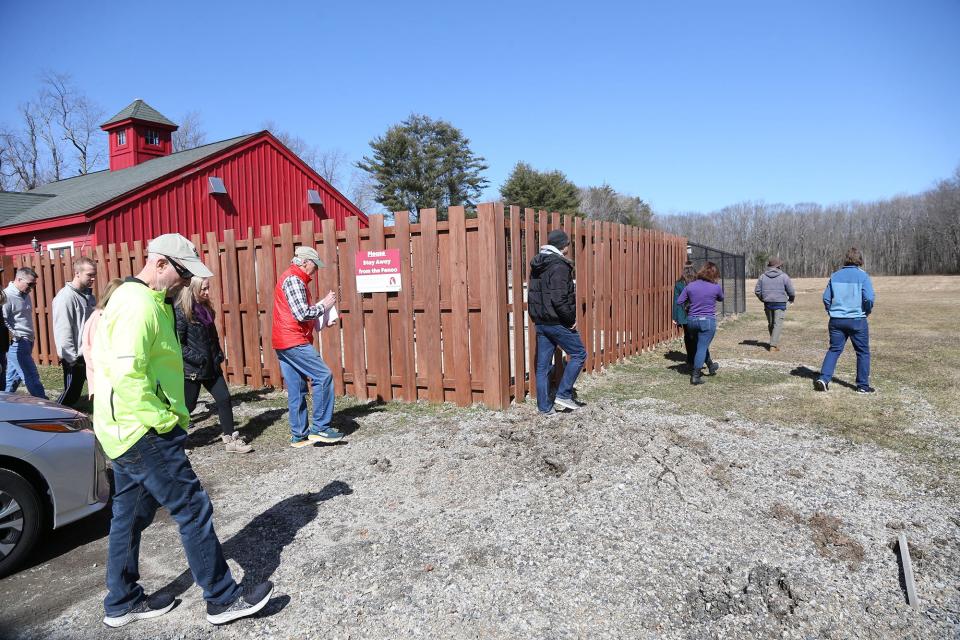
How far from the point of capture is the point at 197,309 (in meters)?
5.73

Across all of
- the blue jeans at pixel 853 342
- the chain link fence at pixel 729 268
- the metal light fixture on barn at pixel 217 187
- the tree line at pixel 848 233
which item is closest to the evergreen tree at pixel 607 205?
the tree line at pixel 848 233

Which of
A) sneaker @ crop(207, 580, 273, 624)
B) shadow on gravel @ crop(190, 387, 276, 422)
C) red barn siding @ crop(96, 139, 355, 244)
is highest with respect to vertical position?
red barn siding @ crop(96, 139, 355, 244)

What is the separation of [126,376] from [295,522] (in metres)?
1.90

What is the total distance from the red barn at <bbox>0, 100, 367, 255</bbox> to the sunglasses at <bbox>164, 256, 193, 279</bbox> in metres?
13.2

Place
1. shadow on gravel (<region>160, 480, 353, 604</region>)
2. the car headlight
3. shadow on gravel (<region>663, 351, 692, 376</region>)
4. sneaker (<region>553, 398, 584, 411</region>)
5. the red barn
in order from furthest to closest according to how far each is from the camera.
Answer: the red barn, shadow on gravel (<region>663, 351, 692, 376</region>), sneaker (<region>553, 398, 584, 411</region>), the car headlight, shadow on gravel (<region>160, 480, 353, 604</region>)

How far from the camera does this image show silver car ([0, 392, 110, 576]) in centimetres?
349

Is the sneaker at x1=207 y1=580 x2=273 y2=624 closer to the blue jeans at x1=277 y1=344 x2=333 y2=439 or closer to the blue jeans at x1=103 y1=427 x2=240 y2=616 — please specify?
the blue jeans at x1=103 y1=427 x2=240 y2=616

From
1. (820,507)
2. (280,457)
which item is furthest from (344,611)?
(820,507)

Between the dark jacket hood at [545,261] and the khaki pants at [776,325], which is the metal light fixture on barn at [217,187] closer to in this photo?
the dark jacket hood at [545,261]

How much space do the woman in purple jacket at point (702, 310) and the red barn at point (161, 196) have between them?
12142 millimetres

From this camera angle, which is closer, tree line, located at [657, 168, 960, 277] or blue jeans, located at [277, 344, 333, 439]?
blue jeans, located at [277, 344, 333, 439]

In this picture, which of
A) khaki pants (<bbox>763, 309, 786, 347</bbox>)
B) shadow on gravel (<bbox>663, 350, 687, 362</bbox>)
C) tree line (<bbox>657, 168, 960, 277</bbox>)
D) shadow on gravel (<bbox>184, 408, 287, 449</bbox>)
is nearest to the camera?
shadow on gravel (<bbox>184, 408, 287, 449</bbox>)

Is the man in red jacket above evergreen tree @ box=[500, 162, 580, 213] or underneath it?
underneath

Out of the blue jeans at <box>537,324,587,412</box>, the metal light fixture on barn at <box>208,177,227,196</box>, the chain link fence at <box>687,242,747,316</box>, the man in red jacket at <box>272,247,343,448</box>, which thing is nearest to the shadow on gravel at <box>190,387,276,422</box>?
the man in red jacket at <box>272,247,343,448</box>
